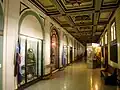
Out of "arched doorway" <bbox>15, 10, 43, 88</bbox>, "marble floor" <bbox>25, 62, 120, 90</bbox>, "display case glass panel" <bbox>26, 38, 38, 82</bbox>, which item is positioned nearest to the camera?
"arched doorway" <bbox>15, 10, 43, 88</bbox>

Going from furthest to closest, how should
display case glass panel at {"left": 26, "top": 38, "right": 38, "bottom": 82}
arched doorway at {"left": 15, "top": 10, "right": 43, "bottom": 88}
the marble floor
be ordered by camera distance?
display case glass panel at {"left": 26, "top": 38, "right": 38, "bottom": 82}
the marble floor
arched doorway at {"left": 15, "top": 10, "right": 43, "bottom": 88}

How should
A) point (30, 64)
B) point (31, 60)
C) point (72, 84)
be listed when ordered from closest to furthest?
point (72, 84), point (30, 64), point (31, 60)

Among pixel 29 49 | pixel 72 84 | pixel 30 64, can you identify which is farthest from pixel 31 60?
pixel 72 84

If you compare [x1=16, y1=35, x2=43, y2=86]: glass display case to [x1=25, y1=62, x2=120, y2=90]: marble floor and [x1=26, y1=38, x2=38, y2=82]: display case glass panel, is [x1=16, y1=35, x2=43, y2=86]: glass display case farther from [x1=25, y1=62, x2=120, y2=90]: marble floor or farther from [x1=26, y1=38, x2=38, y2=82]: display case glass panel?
[x1=25, y1=62, x2=120, y2=90]: marble floor

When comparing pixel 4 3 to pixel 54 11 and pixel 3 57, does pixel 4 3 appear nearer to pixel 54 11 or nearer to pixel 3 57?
pixel 3 57

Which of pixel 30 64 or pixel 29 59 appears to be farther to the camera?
pixel 30 64

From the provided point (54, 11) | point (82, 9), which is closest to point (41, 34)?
point (54, 11)

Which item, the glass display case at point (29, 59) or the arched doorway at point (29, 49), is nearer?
the arched doorway at point (29, 49)

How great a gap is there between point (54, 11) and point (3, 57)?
15.0 ft

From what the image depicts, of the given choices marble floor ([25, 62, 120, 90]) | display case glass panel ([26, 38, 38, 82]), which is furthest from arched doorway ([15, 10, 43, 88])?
marble floor ([25, 62, 120, 90])

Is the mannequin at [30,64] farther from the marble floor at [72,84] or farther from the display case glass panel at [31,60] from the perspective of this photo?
the marble floor at [72,84]

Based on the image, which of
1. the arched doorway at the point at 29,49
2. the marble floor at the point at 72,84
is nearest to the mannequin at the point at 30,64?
the arched doorway at the point at 29,49

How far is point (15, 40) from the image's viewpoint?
17.5 ft

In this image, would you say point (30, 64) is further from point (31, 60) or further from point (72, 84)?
point (72, 84)
